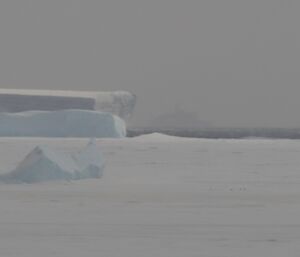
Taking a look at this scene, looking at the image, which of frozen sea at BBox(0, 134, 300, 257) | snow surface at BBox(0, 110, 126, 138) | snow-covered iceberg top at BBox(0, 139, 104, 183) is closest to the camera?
frozen sea at BBox(0, 134, 300, 257)

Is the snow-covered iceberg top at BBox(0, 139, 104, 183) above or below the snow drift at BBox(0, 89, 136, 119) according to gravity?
below

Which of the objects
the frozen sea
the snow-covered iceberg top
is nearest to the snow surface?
the frozen sea

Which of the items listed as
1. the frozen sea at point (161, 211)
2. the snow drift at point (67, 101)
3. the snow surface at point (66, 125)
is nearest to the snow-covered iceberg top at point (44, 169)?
the frozen sea at point (161, 211)

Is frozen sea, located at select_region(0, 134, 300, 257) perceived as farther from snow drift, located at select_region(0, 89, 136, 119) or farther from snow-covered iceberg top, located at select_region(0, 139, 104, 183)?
snow drift, located at select_region(0, 89, 136, 119)

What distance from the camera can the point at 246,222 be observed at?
21.0 feet

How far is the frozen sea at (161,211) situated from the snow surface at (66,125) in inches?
318

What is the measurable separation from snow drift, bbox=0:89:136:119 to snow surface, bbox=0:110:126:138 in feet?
36.4

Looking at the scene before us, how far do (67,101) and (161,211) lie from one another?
27.1 metres

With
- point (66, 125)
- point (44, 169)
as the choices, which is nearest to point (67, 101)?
point (66, 125)

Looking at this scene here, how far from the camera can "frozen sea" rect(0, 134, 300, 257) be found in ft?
17.7

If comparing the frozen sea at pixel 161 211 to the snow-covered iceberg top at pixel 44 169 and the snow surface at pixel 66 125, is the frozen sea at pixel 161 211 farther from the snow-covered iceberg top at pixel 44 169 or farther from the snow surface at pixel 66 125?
the snow surface at pixel 66 125

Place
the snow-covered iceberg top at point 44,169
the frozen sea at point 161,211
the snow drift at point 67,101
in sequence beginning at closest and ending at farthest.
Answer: the frozen sea at point 161,211 → the snow-covered iceberg top at point 44,169 → the snow drift at point 67,101

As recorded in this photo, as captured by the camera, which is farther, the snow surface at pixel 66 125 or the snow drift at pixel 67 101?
the snow drift at pixel 67 101

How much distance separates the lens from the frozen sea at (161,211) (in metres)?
5.39
